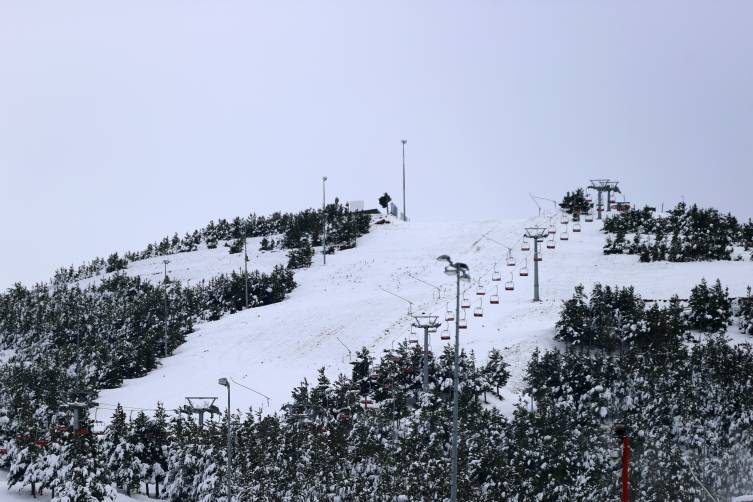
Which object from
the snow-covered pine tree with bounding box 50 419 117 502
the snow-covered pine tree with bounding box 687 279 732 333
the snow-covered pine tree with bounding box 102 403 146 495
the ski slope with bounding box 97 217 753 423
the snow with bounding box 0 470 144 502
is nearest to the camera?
the snow-covered pine tree with bounding box 50 419 117 502

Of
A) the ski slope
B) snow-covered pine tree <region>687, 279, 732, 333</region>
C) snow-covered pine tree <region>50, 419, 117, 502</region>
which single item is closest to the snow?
snow-covered pine tree <region>50, 419, 117, 502</region>

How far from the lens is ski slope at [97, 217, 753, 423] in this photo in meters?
67.4

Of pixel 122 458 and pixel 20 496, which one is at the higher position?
pixel 122 458

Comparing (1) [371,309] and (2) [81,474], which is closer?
(2) [81,474]

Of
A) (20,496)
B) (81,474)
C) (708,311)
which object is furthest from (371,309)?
(81,474)

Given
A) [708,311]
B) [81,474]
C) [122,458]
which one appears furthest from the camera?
[708,311]

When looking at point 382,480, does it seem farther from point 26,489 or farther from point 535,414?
point 26,489

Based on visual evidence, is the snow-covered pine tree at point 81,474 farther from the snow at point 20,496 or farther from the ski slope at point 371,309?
the ski slope at point 371,309

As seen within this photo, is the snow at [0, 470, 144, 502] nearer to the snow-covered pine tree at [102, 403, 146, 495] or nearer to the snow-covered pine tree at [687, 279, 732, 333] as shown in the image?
the snow-covered pine tree at [102, 403, 146, 495]

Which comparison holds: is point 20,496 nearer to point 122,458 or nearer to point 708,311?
point 122,458

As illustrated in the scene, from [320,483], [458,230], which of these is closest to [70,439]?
[320,483]

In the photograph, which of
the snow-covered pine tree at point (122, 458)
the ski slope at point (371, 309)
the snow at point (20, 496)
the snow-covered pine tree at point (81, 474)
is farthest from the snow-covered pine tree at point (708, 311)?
the snow-covered pine tree at point (81, 474)

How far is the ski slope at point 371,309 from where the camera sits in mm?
67438

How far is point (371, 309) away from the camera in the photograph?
82.8 meters
